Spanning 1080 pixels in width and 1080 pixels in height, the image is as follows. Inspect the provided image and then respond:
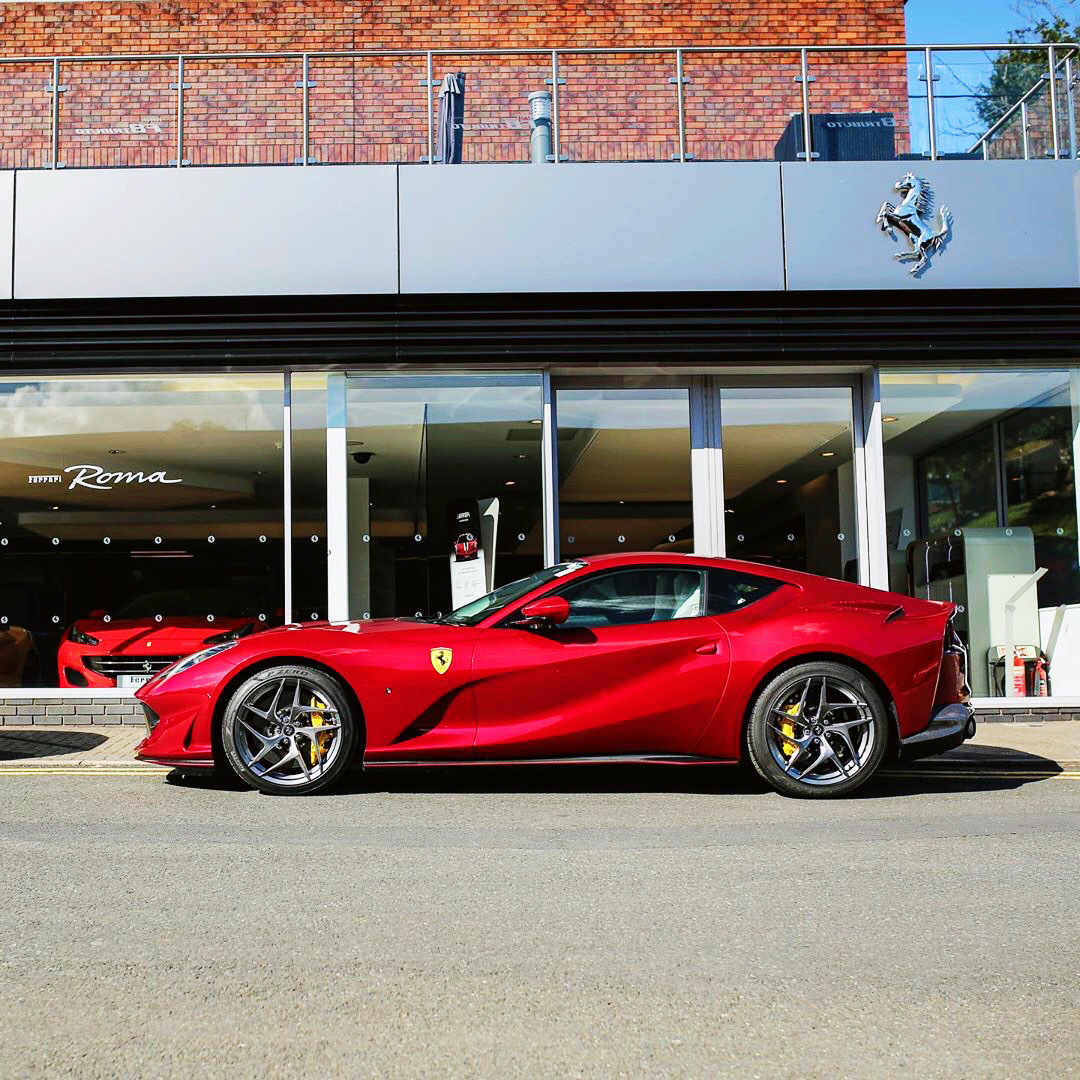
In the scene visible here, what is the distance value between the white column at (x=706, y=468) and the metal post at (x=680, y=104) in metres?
2.06

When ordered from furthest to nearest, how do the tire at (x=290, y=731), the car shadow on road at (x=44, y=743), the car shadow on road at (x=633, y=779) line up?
1. the car shadow on road at (x=44, y=743)
2. the car shadow on road at (x=633, y=779)
3. the tire at (x=290, y=731)

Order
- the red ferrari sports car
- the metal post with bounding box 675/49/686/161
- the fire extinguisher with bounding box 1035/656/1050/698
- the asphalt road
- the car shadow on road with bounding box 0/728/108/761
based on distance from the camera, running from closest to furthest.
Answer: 1. the asphalt road
2. the car shadow on road with bounding box 0/728/108/761
3. the red ferrari sports car
4. the fire extinguisher with bounding box 1035/656/1050/698
5. the metal post with bounding box 675/49/686/161

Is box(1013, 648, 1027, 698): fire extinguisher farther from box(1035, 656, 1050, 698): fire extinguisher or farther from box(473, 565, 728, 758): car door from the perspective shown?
box(473, 565, 728, 758): car door

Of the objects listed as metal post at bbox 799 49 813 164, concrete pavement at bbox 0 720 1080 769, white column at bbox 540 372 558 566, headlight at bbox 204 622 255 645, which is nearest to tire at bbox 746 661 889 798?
concrete pavement at bbox 0 720 1080 769

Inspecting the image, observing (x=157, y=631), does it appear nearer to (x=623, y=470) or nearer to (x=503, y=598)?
(x=623, y=470)

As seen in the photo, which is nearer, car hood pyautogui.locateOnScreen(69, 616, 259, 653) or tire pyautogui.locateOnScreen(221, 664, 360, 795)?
tire pyautogui.locateOnScreen(221, 664, 360, 795)

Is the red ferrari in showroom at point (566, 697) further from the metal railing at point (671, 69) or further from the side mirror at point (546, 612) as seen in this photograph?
the metal railing at point (671, 69)

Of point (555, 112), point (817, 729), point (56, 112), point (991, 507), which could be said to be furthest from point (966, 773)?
point (56, 112)

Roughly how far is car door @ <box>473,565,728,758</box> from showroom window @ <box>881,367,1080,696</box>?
16.1ft

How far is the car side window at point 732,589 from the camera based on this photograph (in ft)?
23.5

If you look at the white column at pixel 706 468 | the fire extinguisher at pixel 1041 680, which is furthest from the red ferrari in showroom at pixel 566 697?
the fire extinguisher at pixel 1041 680

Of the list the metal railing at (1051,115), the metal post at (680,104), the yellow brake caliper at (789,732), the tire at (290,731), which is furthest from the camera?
the metal railing at (1051,115)

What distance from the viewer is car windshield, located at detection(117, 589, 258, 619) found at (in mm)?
10789

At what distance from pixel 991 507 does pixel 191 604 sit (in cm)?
721
